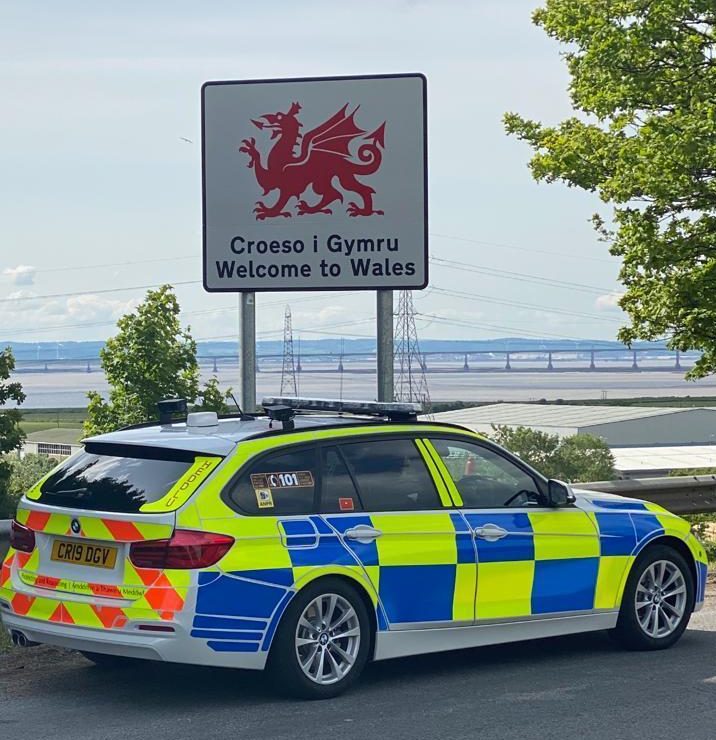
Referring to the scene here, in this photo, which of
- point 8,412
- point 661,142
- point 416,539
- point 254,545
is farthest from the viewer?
point 8,412

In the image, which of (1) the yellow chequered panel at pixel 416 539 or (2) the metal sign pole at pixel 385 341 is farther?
(2) the metal sign pole at pixel 385 341

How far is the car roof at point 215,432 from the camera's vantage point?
7.24 m

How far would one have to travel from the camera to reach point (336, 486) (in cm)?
742

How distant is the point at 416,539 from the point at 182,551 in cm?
143

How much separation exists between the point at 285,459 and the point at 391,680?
1467 millimetres

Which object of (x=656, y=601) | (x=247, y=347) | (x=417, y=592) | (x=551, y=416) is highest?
(x=247, y=347)

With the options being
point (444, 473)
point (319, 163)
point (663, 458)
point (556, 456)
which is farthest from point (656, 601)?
point (663, 458)

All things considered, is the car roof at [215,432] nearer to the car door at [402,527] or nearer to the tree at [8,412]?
the car door at [402,527]

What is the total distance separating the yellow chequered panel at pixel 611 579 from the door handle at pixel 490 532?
0.83 meters

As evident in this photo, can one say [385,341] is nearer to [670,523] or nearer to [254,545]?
[670,523]

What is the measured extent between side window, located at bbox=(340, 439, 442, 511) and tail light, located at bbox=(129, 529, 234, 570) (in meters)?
1.04

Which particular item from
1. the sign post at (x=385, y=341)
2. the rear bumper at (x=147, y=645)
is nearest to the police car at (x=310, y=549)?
the rear bumper at (x=147, y=645)

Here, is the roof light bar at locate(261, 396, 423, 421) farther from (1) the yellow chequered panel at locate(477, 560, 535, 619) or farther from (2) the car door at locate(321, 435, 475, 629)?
(1) the yellow chequered panel at locate(477, 560, 535, 619)

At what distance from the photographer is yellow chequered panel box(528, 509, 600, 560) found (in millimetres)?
8117
